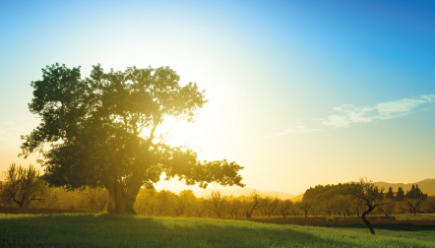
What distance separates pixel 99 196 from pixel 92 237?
244 feet

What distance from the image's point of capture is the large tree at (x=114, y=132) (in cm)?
2850

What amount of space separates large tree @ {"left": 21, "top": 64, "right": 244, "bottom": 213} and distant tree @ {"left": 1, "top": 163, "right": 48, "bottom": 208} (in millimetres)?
34080

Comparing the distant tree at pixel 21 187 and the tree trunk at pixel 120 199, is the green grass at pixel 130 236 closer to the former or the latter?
the tree trunk at pixel 120 199

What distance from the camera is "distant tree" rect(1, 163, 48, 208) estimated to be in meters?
57.7

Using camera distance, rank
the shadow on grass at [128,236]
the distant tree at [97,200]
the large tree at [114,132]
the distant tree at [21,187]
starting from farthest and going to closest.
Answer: the distant tree at [97,200], the distant tree at [21,187], the large tree at [114,132], the shadow on grass at [128,236]

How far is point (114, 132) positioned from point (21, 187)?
141ft

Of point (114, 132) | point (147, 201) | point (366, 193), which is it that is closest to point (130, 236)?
point (114, 132)

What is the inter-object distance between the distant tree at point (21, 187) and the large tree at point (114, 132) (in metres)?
34.1

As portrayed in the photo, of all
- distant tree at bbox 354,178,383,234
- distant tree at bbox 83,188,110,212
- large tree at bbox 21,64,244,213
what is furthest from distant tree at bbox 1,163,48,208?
distant tree at bbox 354,178,383,234

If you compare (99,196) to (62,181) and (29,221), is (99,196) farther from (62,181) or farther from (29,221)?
(29,221)

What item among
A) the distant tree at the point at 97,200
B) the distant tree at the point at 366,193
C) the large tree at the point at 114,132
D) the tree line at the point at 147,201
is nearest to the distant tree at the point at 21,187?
the tree line at the point at 147,201

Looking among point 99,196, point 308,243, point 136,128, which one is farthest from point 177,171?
point 99,196

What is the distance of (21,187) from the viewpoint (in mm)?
58312

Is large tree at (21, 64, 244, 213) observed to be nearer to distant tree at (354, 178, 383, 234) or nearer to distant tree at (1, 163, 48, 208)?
distant tree at (354, 178, 383, 234)
